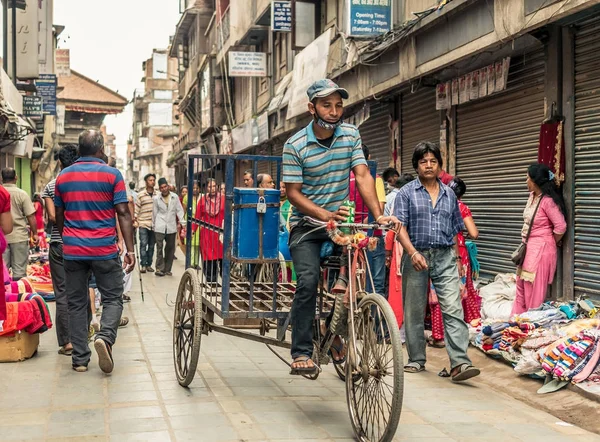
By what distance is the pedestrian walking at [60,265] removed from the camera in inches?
290

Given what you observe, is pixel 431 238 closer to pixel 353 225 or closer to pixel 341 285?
pixel 341 285

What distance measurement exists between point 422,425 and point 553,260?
11.4ft

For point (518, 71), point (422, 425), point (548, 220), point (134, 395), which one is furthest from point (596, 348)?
point (518, 71)

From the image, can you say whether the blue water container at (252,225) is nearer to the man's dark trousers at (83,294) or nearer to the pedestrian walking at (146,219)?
the man's dark trousers at (83,294)

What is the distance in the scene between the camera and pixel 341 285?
4.98 meters

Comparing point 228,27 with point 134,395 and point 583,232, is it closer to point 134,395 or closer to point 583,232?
point 583,232

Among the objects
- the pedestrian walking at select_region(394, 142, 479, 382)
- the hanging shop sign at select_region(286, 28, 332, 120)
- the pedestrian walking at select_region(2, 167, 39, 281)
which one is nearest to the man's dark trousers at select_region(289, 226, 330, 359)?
the pedestrian walking at select_region(394, 142, 479, 382)

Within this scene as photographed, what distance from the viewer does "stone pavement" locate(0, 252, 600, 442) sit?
489 centimetres

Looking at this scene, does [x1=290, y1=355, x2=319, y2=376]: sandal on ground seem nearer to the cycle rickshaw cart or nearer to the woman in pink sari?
the cycle rickshaw cart

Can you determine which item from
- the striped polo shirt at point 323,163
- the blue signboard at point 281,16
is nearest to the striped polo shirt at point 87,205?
the striped polo shirt at point 323,163

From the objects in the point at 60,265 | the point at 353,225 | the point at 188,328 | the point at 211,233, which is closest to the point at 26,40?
the point at 60,265

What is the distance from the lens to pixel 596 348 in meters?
6.12

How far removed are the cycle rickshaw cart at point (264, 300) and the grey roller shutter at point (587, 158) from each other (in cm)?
302

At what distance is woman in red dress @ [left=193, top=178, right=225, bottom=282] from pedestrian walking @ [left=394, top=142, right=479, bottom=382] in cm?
145
